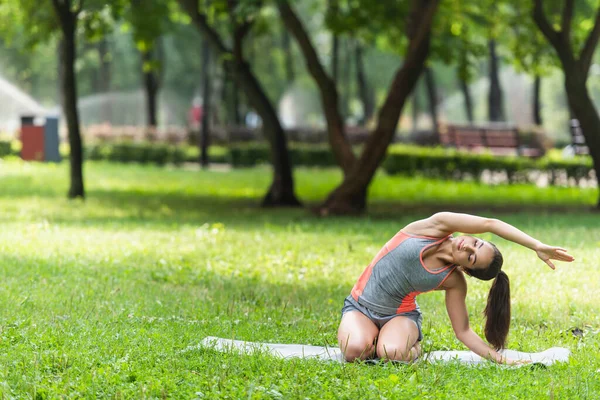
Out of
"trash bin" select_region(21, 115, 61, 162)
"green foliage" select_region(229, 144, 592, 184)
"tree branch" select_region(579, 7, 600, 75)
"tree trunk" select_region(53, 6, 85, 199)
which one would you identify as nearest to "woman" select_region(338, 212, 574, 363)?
"tree branch" select_region(579, 7, 600, 75)

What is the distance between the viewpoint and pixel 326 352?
6887 millimetres

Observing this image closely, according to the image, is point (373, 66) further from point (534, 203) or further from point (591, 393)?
point (591, 393)

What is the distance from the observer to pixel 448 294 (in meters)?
6.77

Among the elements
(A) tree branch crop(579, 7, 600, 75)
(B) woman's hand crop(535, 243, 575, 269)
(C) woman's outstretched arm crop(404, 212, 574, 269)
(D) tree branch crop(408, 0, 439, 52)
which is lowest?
(B) woman's hand crop(535, 243, 575, 269)

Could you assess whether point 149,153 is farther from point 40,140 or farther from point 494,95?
point 494,95

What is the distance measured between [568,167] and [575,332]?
57.1ft

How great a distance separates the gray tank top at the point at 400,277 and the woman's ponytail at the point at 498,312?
0.34 meters

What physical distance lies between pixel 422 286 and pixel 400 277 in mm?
165

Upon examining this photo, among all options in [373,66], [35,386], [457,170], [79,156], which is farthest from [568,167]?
[373,66]

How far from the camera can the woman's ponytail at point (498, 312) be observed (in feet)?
21.6

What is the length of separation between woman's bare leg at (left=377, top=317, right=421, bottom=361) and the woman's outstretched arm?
661mm

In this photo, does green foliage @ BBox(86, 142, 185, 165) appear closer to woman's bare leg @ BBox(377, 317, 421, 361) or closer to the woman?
the woman

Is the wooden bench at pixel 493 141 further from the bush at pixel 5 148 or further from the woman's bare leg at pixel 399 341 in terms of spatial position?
the woman's bare leg at pixel 399 341

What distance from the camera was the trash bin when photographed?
35.0 m
